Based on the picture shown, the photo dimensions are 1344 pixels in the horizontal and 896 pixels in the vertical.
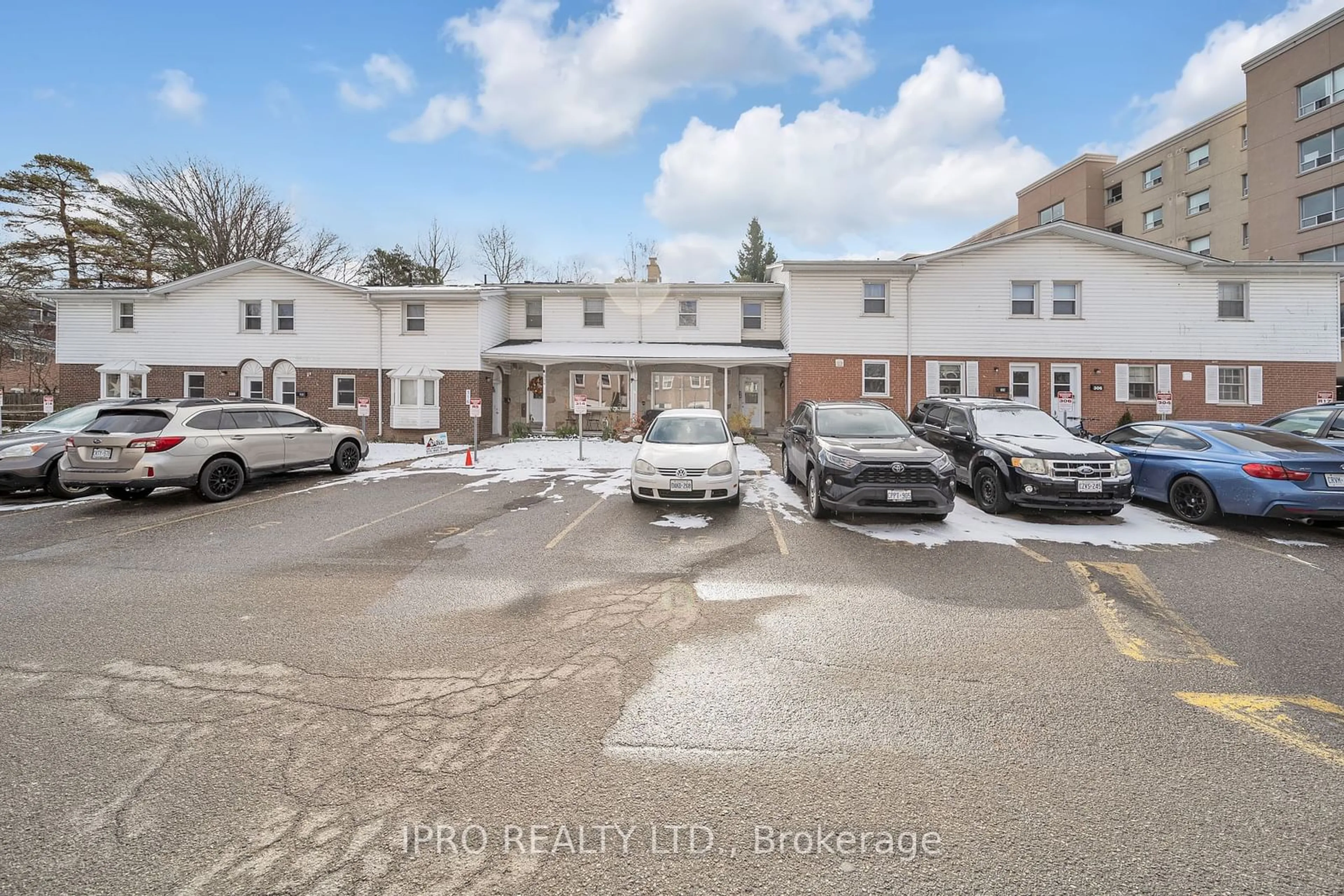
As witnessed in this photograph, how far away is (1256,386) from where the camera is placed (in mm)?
19969

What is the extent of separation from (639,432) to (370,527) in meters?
12.9

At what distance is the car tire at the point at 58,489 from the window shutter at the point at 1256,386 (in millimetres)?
31598

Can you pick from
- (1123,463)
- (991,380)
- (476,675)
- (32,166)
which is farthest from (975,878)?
(32,166)

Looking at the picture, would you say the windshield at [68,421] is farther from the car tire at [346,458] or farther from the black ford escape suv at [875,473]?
the black ford escape suv at [875,473]

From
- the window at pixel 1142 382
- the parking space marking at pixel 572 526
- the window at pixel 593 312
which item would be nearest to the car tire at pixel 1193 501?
the parking space marking at pixel 572 526

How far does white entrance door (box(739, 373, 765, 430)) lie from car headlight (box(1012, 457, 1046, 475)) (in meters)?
15.4

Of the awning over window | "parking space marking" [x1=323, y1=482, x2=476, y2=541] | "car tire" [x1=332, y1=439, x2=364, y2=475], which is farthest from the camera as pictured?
the awning over window

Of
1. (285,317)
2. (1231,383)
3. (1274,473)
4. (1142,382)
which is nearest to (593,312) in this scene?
(285,317)

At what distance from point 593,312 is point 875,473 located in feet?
59.7

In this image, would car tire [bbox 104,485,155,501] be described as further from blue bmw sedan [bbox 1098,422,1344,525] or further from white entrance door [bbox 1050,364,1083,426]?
white entrance door [bbox 1050,364,1083,426]

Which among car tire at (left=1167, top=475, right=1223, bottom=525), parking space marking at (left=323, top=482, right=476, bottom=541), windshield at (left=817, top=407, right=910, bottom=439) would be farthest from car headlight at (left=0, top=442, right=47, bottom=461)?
car tire at (left=1167, top=475, right=1223, bottom=525)

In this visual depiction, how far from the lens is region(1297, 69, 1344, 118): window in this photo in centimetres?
2648

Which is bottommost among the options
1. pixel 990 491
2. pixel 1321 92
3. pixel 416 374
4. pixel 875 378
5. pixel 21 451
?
pixel 990 491

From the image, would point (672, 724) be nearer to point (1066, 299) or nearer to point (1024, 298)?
point (1024, 298)
